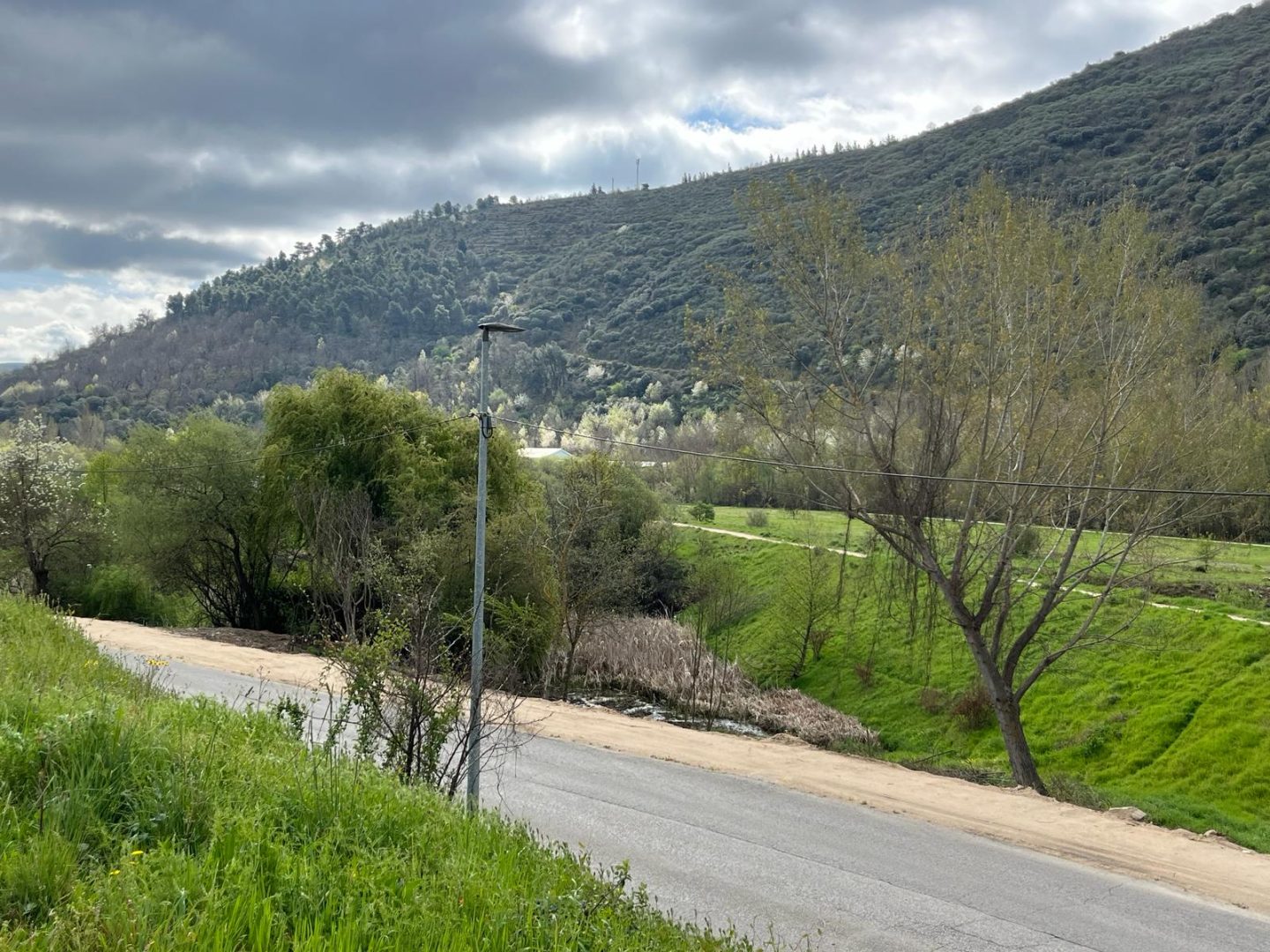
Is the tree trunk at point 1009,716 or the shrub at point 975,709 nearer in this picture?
the tree trunk at point 1009,716

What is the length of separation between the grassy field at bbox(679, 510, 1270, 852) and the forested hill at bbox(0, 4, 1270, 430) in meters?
14.0

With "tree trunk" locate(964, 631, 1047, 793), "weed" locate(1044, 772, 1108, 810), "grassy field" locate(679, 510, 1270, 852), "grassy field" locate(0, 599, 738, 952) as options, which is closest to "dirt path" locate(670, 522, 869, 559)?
"grassy field" locate(679, 510, 1270, 852)

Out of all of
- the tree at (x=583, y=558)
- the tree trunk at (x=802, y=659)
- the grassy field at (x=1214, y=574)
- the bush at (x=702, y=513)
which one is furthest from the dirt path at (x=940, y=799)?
the bush at (x=702, y=513)

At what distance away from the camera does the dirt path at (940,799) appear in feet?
40.4

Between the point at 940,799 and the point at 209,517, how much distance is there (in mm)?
28293

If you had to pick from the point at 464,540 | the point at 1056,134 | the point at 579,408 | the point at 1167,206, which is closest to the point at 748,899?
the point at 464,540

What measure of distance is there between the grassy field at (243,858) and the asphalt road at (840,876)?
2939 millimetres

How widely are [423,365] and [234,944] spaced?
487ft

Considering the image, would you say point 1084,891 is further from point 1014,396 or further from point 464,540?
point 464,540

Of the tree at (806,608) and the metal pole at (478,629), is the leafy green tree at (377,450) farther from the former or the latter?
the metal pole at (478,629)

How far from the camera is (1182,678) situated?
25.4 m

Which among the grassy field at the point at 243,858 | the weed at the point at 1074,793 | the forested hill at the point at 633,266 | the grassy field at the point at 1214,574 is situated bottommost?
the weed at the point at 1074,793

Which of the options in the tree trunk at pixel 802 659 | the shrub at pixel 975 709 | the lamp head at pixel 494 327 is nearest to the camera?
the lamp head at pixel 494 327

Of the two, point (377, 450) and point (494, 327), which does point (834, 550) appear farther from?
point (494, 327)
